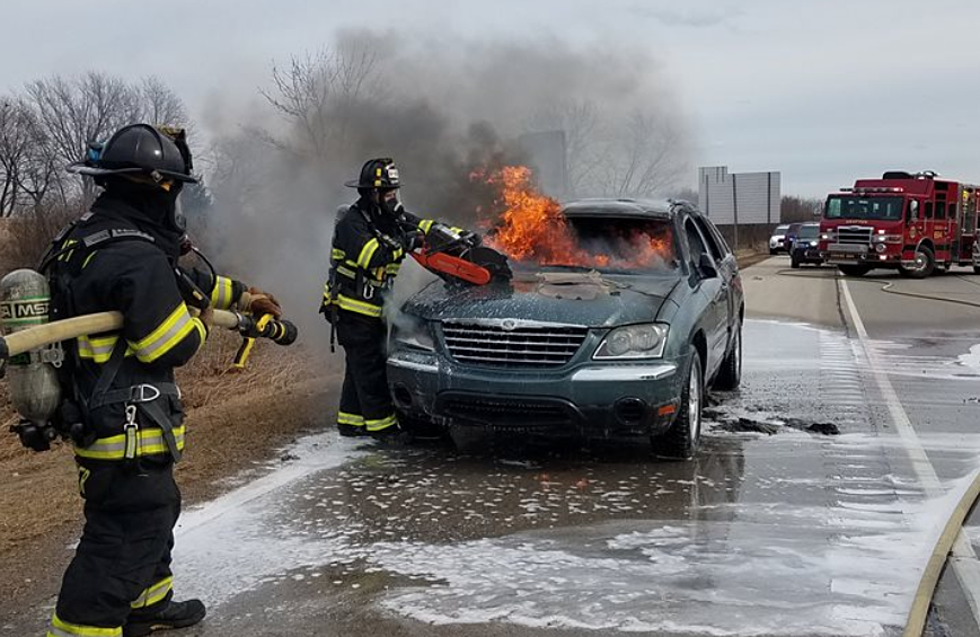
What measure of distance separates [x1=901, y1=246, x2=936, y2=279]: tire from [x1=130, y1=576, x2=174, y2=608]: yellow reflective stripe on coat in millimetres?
26643

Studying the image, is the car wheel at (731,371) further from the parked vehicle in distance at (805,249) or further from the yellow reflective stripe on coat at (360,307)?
the parked vehicle in distance at (805,249)

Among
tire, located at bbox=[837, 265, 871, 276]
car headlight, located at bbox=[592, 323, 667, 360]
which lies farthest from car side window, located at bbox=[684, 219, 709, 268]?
tire, located at bbox=[837, 265, 871, 276]

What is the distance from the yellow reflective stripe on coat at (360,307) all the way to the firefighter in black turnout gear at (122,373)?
2946mm

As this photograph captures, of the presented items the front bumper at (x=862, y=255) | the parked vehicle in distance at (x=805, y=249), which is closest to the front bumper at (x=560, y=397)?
the front bumper at (x=862, y=255)

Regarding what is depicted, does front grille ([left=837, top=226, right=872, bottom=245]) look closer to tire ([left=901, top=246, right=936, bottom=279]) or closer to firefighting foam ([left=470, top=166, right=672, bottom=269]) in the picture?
tire ([left=901, top=246, right=936, bottom=279])

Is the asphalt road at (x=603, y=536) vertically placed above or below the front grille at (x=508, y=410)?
below

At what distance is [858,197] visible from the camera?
89.2 feet

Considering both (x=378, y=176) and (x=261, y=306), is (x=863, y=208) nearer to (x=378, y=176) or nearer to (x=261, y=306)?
(x=378, y=176)

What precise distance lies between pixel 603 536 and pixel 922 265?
84.2 ft

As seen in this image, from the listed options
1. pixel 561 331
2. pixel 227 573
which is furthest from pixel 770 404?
pixel 227 573

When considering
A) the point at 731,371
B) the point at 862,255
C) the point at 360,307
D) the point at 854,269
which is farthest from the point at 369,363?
the point at 854,269

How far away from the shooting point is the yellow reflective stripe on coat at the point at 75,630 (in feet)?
10.2

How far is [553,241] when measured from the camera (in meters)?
7.05

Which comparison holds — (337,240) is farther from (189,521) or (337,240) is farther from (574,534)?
(574,534)
